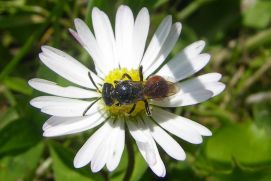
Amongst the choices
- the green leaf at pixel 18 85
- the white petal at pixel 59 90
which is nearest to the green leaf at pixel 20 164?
the green leaf at pixel 18 85

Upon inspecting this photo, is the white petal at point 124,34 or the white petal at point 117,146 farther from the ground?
the white petal at point 124,34

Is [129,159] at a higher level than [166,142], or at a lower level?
lower

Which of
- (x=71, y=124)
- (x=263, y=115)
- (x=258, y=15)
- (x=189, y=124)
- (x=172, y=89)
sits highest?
(x=71, y=124)

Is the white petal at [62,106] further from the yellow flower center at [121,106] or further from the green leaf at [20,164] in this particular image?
the green leaf at [20,164]

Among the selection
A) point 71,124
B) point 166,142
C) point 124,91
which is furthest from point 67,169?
point 166,142

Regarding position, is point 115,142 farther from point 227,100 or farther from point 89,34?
point 227,100

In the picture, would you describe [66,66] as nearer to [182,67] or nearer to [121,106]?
[121,106]

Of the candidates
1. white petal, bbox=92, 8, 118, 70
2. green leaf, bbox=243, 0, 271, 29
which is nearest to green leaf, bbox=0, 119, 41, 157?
white petal, bbox=92, 8, 118, 70

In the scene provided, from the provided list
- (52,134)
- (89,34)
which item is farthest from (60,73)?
(52,134)

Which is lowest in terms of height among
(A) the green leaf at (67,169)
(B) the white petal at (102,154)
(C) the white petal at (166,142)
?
(A) the green leaf at (67,169)
